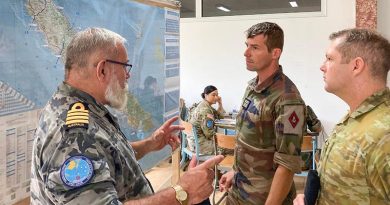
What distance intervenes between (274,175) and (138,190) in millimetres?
807

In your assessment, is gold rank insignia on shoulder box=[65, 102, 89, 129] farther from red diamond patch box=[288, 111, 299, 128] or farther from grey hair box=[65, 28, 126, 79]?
red diamond patch box=[288, 111, 299, 128]

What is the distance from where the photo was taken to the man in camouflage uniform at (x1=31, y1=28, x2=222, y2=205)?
38.8 inches

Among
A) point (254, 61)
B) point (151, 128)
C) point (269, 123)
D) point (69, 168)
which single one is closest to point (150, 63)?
point (151, 128)

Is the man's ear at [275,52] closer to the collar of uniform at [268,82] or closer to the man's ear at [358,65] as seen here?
the collar of uniform at [268,82]

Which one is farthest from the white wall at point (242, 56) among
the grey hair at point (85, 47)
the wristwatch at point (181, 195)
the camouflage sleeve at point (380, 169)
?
the grey hair at point (85, 47)

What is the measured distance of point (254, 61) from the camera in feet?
6.35

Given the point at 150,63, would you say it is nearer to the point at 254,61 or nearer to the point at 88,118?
the point at 254,61

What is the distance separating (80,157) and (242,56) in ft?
16.2

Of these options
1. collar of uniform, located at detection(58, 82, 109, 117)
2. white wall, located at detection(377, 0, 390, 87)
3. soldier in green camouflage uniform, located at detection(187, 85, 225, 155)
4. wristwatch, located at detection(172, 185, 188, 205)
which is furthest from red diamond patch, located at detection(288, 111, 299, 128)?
white wall, located at detection(377, 0, 390, 87)

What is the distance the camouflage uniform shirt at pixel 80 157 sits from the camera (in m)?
0.98

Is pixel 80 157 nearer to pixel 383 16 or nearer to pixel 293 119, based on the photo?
pixel 293 119

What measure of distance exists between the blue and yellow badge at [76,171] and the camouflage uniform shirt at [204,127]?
3.35m

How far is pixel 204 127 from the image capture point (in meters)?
4.42

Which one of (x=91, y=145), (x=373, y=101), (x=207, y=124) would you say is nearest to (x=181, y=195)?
(x=91, y=145)
